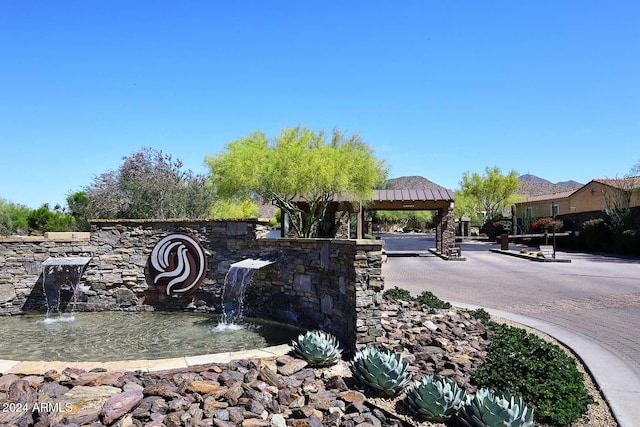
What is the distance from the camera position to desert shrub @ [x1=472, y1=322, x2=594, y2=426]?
413 cm

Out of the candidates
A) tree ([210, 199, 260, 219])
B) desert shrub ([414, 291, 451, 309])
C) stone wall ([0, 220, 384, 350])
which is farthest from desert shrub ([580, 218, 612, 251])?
stone wall ([0, 220, 384, 350])

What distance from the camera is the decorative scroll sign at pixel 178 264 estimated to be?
9617 millimetres

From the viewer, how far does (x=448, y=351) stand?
Answer: 19.2 feet

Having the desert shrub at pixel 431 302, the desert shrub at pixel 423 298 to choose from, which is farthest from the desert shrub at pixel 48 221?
the desert shrub at pixel 431 302

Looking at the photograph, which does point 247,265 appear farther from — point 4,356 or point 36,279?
point 36,279

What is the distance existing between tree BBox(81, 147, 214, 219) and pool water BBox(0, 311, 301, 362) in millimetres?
10245

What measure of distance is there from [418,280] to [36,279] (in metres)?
10.0

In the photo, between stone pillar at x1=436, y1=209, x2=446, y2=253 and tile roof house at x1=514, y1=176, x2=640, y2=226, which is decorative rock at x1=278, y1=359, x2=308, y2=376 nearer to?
stone pillar at x1=436, y1=209, x2=446, y2=253

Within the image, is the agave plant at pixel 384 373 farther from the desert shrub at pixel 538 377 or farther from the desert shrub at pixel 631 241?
the desert shrub at pixel 631 241

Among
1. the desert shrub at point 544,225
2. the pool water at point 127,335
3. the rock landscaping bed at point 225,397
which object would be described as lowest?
the pool water at point 127,335

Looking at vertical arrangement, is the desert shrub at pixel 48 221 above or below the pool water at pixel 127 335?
above

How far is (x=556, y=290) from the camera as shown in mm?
11039

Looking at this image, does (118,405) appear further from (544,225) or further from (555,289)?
(544,225)

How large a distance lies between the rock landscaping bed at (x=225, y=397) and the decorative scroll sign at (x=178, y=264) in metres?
4.64
